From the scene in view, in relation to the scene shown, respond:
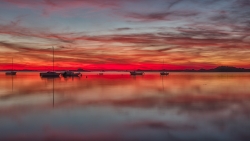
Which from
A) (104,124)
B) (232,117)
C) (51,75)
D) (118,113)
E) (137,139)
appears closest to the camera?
(137,139)

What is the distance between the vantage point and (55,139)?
11.2 meters

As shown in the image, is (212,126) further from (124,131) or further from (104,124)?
(104,124)

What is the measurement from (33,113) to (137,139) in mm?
9706

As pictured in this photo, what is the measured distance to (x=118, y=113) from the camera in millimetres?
17891

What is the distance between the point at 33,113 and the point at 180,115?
10145mm

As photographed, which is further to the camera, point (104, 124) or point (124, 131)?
point (104, 124)

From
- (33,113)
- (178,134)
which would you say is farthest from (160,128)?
(33,113)

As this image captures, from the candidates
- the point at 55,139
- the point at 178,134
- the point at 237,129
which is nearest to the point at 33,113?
the point at 55,139

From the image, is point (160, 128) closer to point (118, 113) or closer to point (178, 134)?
point (178, 134)

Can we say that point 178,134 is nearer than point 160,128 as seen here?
Yes

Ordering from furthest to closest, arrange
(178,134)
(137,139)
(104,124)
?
(104,124) < (178,134) < (137,139)

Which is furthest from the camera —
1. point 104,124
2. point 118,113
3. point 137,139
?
point 118,113

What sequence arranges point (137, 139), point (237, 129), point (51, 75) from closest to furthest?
point (137, 139), point (237, 129), point (51, 75)

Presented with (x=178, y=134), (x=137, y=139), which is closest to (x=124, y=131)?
(x=137, y=139)
